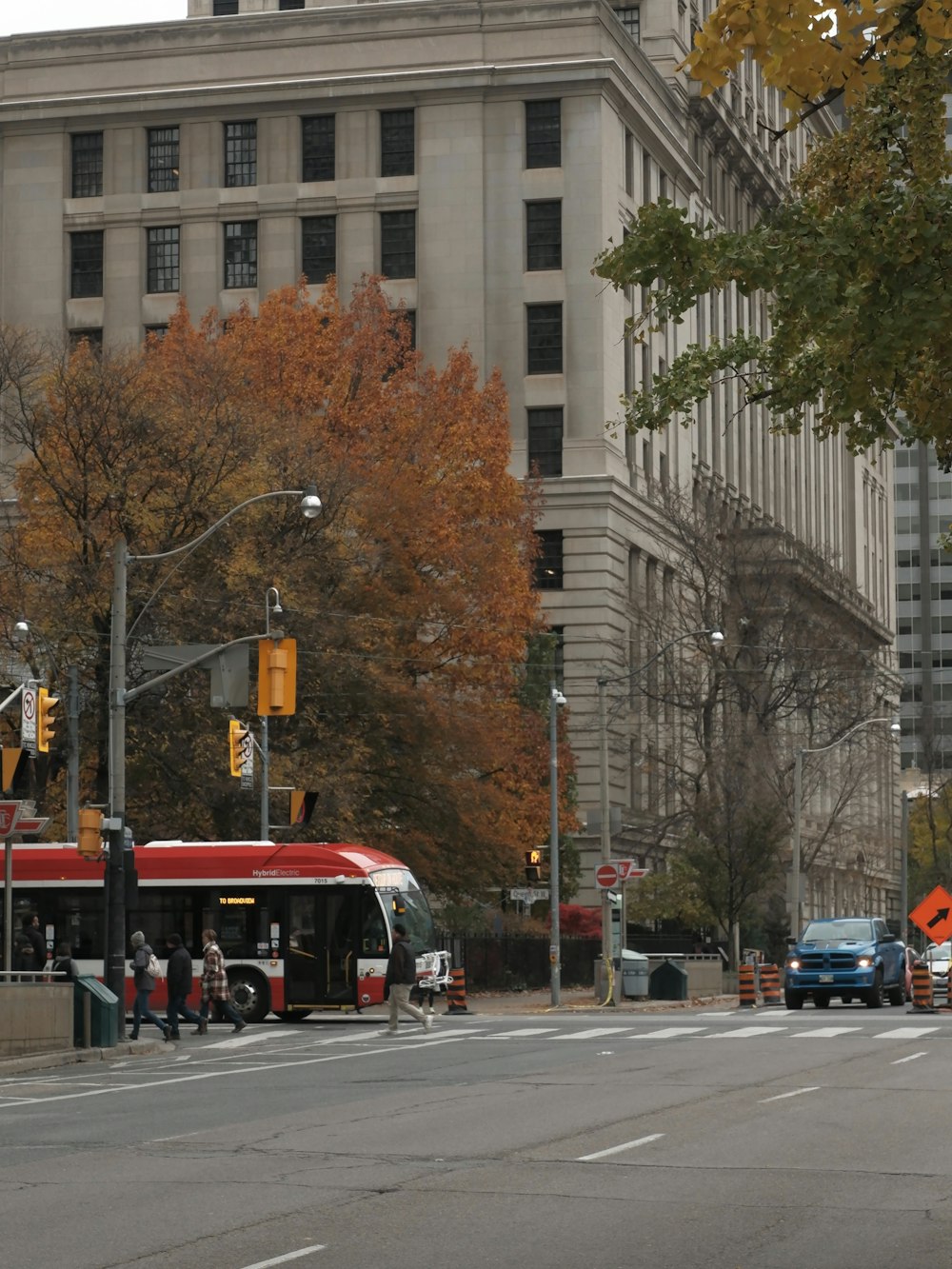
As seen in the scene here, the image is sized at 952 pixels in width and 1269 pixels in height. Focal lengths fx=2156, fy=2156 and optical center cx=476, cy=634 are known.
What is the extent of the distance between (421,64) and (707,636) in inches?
896

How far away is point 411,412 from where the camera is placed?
5312 cm

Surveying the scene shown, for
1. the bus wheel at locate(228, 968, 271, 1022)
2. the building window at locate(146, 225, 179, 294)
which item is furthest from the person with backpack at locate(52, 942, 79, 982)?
the building window at locate(146, 225, 179, 294)

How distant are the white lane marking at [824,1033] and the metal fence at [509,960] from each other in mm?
16725

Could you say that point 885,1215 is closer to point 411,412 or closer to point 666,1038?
point 666,1038

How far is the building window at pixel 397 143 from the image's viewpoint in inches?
2803

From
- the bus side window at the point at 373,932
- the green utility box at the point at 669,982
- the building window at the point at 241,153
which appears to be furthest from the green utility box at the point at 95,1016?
the building window at the point at 241,153

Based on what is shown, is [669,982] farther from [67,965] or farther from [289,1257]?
[289,1257]

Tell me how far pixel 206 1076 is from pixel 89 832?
22.5ft

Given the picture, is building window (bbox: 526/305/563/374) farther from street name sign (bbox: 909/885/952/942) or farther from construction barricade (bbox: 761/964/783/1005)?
street name sign (bbox: 909/885/952/942)

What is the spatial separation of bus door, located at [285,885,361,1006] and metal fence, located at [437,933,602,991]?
11636 millimetres

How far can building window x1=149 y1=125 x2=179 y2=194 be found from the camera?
7331 cm

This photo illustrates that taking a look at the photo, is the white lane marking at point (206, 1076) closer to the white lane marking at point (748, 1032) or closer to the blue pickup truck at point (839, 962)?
the white lane marking at point (748, 1032)

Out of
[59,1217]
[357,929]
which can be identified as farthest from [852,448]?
[357,929]

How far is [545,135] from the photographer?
7012cm
